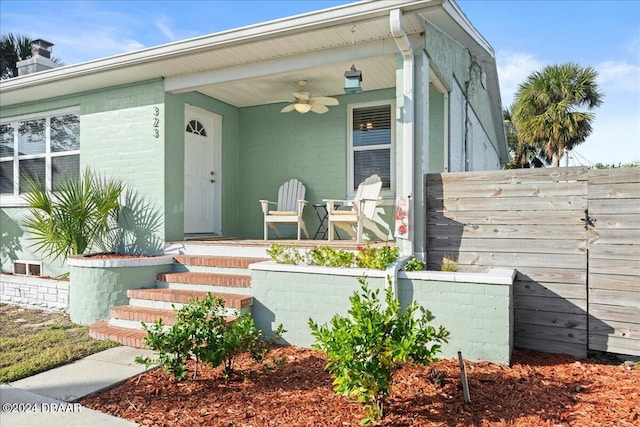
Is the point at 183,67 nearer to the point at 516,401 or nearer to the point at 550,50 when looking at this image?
the point at 516,401

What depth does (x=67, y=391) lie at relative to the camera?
Result: 9.91 feet

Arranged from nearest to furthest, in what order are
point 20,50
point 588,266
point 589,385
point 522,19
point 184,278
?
1. point 589,385
2. point 588,266
3. point 184,278
4. point 522,19
5. point 20,50

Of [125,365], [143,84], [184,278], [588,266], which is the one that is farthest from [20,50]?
[588,266]

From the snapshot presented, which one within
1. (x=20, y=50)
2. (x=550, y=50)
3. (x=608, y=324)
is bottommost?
(x=608, y=324)

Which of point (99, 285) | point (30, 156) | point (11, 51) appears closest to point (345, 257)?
point (99, 285)

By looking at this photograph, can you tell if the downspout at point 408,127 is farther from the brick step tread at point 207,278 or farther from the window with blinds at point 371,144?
the window with blinds at point 371,144

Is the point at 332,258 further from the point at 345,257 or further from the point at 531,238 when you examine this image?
the point at 531,238

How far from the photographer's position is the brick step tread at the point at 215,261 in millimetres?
5004

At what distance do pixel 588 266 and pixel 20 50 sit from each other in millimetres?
17198

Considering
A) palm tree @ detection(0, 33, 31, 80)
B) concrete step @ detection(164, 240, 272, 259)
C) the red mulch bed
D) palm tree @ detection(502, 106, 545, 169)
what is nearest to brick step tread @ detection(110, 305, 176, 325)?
the red mulch bed

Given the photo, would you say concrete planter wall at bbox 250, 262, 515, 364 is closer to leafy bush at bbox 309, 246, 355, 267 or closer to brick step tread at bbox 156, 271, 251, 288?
leafy bush at bbox 309, 246, 355, 267

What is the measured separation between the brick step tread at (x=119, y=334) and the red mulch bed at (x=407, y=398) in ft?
2.74

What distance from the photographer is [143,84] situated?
6.04 meters

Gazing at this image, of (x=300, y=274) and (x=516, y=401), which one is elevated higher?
(x=300, y=274)
